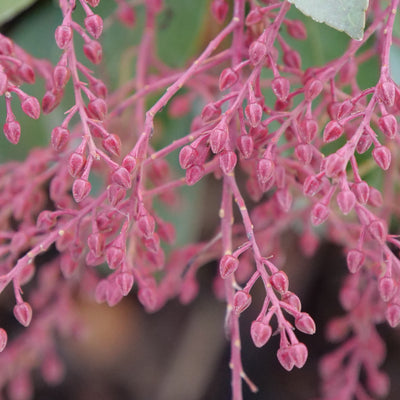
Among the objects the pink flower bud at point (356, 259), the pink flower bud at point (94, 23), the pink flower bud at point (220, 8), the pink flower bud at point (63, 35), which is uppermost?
the pink flower bud at point (63, 35)

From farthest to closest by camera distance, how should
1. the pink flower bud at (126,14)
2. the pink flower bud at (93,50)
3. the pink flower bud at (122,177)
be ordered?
the pink flower bud at (126,14) → the pink flower bud at (93,50) → the pink flower bud at (122,177)

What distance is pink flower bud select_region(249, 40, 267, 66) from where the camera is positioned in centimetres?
54

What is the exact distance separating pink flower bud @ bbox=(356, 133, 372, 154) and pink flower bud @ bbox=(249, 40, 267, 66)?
112 millimetres

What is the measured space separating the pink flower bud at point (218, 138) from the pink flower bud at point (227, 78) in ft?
0.24

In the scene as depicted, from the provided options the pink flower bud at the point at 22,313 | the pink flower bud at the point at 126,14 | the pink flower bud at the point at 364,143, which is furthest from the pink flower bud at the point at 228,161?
the pink flower bud at the point at 126,14

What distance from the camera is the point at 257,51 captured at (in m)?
0.54

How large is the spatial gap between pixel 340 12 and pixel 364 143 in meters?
0.12

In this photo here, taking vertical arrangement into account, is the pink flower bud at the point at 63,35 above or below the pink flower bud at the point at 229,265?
above

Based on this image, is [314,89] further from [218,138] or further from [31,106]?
[31,106]

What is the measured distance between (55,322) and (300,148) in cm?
64

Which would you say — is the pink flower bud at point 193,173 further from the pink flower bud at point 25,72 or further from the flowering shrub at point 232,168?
the pink flower bud at point 25,72

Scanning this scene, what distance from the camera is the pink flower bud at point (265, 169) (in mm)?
524

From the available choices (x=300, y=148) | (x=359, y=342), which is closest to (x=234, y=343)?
(x=300, y=148)

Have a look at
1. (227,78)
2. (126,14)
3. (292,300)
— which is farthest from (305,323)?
(126,14)
